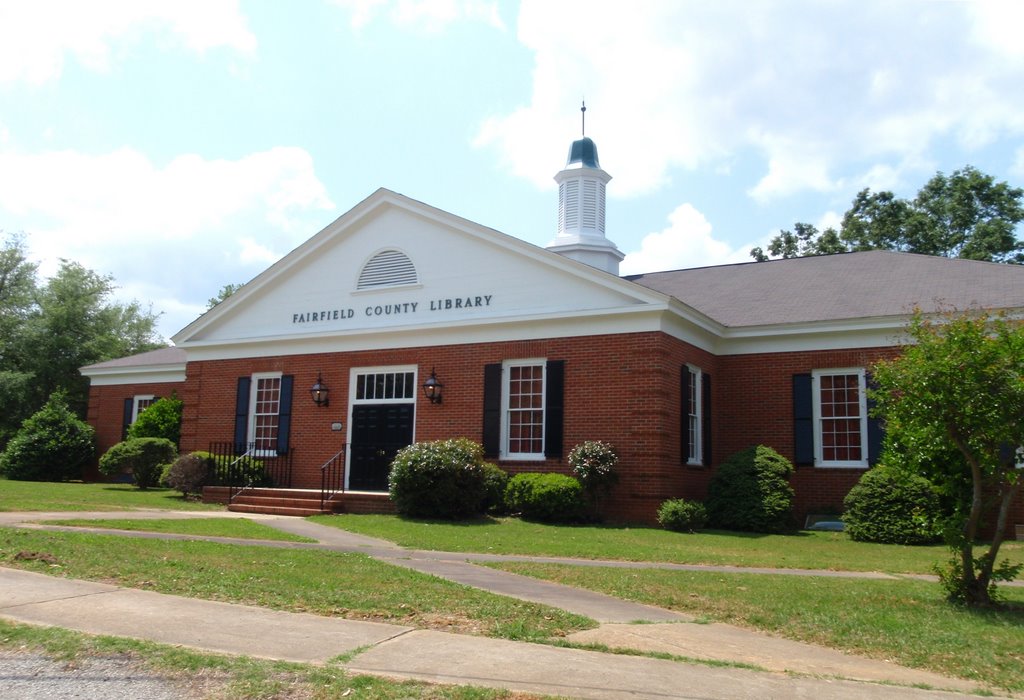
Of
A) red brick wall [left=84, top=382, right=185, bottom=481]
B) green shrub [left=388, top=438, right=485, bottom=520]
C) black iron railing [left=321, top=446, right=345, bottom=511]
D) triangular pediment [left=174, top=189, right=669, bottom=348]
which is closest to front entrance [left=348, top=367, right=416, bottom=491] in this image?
black iron railing [left=321, top=446, right=345, bottom=511]

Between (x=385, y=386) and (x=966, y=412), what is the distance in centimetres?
1400

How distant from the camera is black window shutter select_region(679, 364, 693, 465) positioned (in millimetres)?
17875

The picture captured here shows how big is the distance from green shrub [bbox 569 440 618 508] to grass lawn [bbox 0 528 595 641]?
21.7ft

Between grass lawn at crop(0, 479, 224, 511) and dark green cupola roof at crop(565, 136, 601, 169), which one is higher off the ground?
dark green cupola roof at crop(565, 136, 601, 169)

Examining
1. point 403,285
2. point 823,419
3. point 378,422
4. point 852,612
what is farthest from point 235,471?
point 852,612

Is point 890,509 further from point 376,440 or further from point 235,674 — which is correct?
point 235,674

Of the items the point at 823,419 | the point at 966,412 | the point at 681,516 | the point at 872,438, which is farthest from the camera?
the point at 823,419

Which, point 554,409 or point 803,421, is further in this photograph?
point 803,421

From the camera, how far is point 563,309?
59.8 feet

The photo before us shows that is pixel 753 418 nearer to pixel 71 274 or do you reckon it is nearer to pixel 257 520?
pixel 257 520

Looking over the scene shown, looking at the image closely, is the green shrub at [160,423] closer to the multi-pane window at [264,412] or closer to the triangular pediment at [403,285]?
the triangular pediment at [403,285]

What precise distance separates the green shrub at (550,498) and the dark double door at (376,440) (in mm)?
3999

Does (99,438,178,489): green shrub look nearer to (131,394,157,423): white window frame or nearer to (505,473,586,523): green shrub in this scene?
(131,394,157,423): white window frame

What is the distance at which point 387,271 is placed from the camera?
2077cm
